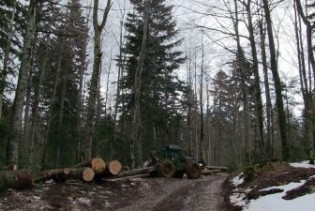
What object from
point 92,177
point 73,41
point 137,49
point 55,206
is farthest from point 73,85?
point 55,206

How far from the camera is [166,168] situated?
60.4ft

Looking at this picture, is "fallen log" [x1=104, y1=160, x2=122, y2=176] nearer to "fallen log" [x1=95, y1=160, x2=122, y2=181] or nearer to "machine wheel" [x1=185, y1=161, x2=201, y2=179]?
"fallen log" [x1=95, y1=160, x2=122, y2=181]

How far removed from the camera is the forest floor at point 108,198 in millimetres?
9367

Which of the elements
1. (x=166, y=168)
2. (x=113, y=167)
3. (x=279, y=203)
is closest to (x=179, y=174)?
(x=166, y=168)

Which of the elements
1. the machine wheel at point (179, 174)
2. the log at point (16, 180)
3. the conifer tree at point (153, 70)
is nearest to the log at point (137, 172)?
the machine wheel at point (179, 174)

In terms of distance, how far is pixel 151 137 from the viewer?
116 feet

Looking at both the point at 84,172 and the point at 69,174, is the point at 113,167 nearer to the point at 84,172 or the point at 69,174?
the point at 84,172

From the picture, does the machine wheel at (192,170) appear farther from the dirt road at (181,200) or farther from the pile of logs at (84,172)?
the pile of logs at (84,172)

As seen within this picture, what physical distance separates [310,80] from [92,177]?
72.1ft

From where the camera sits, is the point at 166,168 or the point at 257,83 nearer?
the point at 166,168

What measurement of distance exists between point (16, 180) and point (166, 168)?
9.25 m

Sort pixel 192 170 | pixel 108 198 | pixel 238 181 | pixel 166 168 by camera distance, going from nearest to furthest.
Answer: pixel 108 198 < pixel 238 181 < pixel 166 168 < pixel 192 170

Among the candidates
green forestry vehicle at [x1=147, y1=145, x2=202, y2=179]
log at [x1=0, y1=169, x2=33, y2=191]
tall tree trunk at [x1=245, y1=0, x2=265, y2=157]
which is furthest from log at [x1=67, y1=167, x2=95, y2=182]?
tall tree trunk at [x1=245, y1=0, x2=265, y2=157]

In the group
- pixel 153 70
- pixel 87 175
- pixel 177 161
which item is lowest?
pixel 87 175
